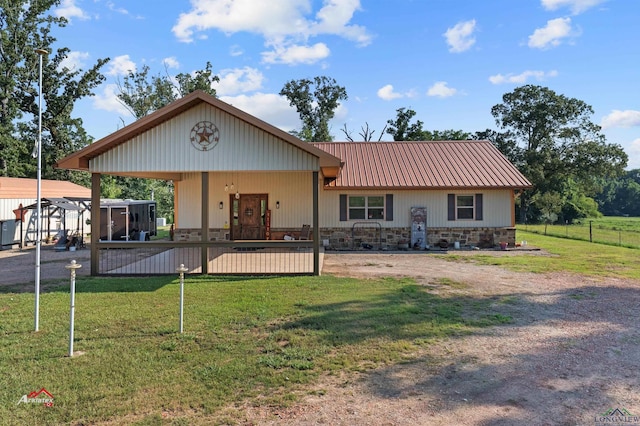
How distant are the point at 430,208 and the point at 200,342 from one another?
12.7 meters

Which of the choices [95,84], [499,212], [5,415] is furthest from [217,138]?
[95,84]

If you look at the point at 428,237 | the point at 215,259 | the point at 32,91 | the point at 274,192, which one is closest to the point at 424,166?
the point at 428,237

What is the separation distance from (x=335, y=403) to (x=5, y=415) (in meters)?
2.88

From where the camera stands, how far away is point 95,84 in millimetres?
31875

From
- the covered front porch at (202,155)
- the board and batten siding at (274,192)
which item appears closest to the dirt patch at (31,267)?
the covered front porch at (202,155)

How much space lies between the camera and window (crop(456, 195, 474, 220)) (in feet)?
53.8

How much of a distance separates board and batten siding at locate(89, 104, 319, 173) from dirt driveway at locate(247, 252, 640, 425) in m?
5.87

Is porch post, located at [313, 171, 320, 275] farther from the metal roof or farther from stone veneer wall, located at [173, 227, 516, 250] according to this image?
stone veneer wall, located at [173, 227, 516, 250]

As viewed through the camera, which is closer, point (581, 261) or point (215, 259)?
point (581, 261)

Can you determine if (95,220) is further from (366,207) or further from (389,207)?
(389,207)

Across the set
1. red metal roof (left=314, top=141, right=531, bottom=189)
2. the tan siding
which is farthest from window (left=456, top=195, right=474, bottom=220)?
the tan siding

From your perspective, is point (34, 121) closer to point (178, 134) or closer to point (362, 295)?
point (178, 134)

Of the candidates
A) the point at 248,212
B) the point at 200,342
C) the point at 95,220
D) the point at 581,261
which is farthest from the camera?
the point at 248,212

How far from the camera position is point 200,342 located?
5.30 metres
